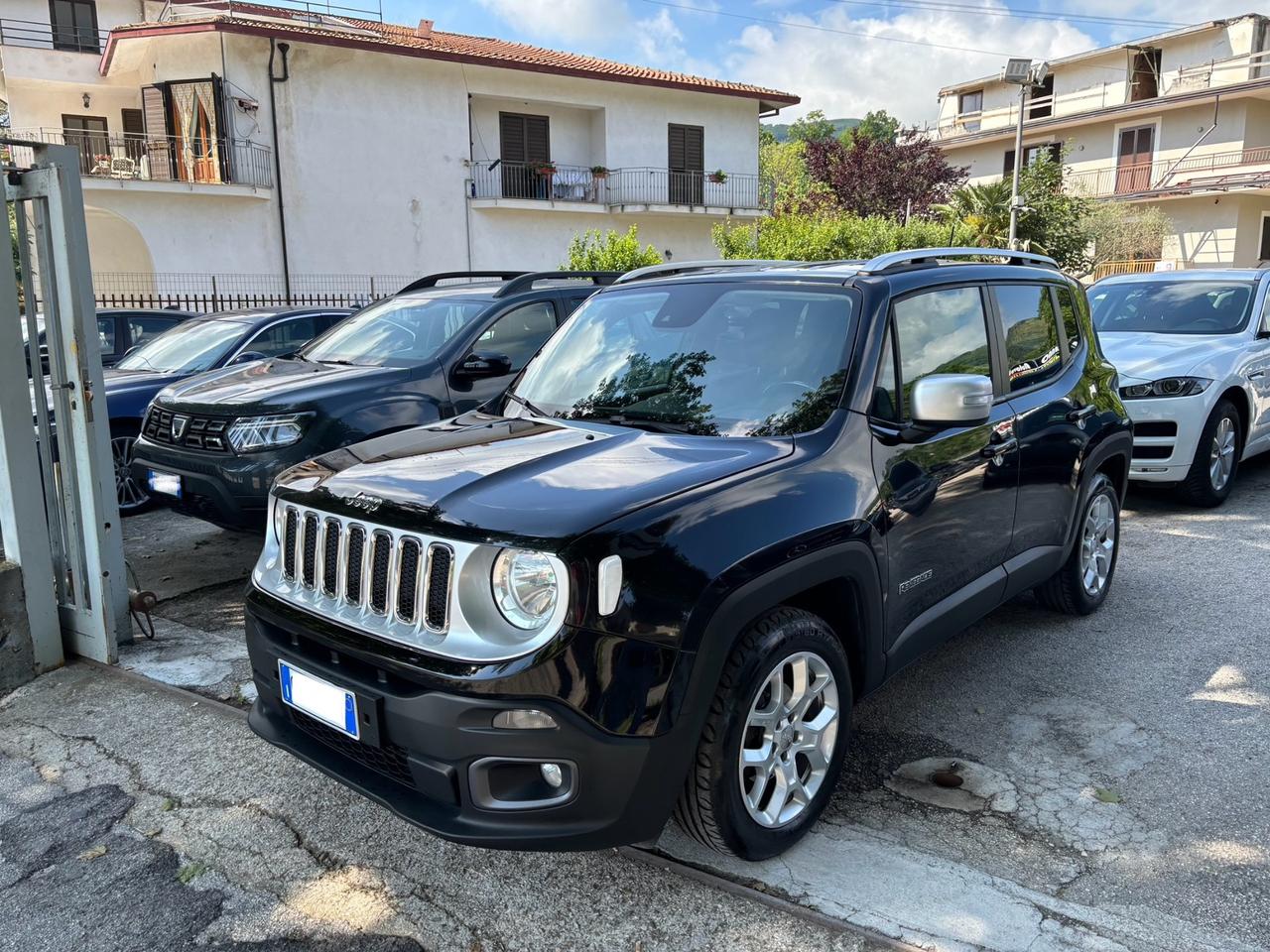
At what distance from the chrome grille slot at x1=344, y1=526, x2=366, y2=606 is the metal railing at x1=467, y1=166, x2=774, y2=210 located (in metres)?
24.2

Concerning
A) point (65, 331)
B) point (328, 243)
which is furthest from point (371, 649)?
point (328, 243)

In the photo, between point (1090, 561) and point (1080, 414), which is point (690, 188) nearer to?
point (1090, 561)

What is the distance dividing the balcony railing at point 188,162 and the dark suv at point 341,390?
1796 cm

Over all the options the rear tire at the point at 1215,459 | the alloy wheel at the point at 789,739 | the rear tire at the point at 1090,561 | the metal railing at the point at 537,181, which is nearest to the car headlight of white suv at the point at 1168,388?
the rear tire at the point at 1215,459

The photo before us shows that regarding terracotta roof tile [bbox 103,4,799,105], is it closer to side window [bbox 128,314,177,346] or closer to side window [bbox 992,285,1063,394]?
side window [bbox 128,314,177,346]

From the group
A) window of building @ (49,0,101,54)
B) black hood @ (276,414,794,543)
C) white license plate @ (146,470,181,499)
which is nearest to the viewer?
black hood @ (276,414,794,543)

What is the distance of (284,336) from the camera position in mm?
8633

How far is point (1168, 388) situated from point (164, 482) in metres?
6.73

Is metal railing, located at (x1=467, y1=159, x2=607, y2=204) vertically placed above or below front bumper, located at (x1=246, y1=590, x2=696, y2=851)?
above

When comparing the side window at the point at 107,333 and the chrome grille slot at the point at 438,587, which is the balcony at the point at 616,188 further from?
the chrome grille slot at the point at 438,587

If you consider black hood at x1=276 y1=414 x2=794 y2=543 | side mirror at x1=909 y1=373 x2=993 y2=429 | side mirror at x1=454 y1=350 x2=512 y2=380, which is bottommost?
black hood at x1=276 y1=414 x2=794 y2=543

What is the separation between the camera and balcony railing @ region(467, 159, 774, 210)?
1029 inches

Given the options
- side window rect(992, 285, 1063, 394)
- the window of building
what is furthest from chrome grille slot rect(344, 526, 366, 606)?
the window of building

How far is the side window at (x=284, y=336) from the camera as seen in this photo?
8.31 metres
